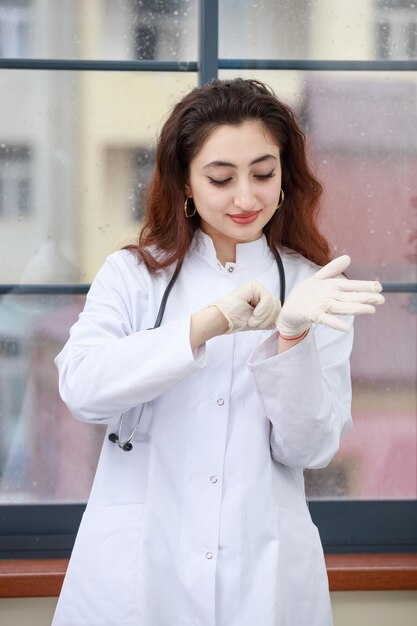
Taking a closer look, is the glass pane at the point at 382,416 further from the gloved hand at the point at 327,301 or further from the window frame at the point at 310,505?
the gloved hand at the point at 327,301

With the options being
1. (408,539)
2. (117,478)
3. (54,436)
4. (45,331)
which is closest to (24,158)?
(45,331)

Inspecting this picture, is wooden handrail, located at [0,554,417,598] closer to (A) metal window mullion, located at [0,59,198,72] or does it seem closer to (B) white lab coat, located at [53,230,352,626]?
(B) white lab coat, located at [53,230,352,626]

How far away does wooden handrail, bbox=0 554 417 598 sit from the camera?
2.37 metres

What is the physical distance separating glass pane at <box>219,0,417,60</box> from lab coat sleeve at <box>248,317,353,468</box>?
116 cm

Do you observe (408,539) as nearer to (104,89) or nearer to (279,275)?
(279,275)

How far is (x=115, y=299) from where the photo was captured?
165 centimetres

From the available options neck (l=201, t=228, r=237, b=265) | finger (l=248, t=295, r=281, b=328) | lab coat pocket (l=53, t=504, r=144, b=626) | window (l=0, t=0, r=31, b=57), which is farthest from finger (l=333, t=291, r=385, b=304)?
window (l=0, t=0, r=31, b=57)

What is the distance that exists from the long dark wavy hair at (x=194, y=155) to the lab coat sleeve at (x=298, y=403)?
25 cm

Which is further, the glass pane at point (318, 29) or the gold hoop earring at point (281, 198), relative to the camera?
the glass pane at point (318, 29)

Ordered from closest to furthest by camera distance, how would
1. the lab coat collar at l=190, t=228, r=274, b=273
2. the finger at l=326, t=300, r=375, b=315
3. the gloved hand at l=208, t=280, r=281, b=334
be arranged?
1. the finger at l=326, t=300, r=375, b=315
2. the gloved hand at l=208, t=280, r=281, b=334
3. the lab coat collar at l=190, t=228, r=274, b=273

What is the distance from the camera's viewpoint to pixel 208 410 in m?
1.58

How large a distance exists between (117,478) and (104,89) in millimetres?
1222

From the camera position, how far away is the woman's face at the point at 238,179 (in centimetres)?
159

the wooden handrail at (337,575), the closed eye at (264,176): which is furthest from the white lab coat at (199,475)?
the wooden handrail at (337,575)
